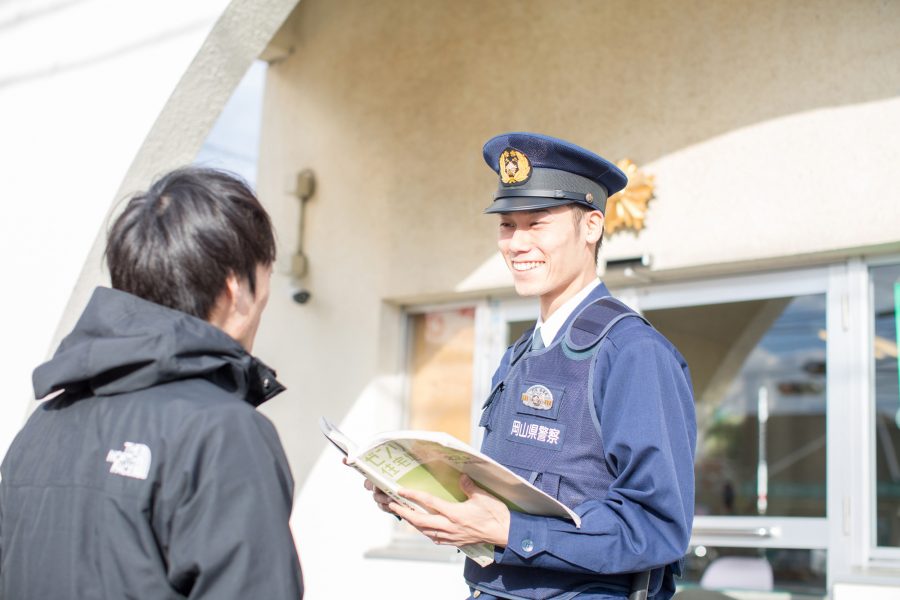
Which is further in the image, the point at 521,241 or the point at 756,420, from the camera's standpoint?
the point at 756,420

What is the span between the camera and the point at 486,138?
18.5ft

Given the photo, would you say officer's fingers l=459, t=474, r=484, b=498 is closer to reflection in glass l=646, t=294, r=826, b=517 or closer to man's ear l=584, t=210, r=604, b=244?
man's ear l=584, t=210, r=604, b=244

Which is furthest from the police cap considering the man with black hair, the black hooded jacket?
the black hooded jacket

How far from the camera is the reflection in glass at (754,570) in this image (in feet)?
18.6

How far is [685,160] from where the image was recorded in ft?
16.0

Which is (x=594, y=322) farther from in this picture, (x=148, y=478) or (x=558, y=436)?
(x=148, y=478)

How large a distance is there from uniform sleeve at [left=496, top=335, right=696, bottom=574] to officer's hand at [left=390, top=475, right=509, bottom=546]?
38 mm

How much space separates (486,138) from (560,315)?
10.8 feet

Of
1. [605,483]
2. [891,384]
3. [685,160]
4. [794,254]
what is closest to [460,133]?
[685,160]

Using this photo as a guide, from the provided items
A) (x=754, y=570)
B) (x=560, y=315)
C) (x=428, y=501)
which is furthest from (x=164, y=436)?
(x=754, y=570)

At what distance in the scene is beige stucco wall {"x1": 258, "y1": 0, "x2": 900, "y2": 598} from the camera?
4445 millimetres

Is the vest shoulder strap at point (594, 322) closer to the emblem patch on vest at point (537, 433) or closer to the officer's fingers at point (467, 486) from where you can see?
the emblem patch on vest at point (537, 433)

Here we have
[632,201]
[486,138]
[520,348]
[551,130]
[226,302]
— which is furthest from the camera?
[486,138]

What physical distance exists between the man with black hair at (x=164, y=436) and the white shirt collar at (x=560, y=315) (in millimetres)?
998
